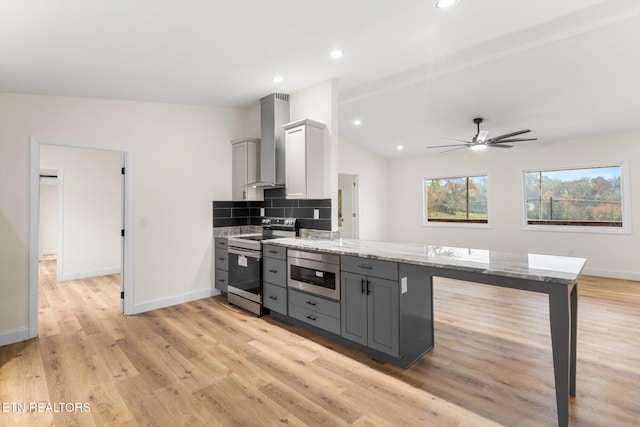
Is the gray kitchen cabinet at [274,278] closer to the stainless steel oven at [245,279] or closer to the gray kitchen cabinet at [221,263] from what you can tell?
the stainless steel oven at [245,279]

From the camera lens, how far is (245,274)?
3750 millimetres

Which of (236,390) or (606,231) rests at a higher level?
(606,231)

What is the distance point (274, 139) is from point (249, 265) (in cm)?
160

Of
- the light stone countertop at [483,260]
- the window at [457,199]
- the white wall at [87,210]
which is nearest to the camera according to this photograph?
the light stone countertop at [483,260]

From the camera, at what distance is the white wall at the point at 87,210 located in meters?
5.57

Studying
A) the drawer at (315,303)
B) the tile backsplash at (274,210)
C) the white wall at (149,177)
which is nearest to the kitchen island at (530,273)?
the drawer at (315,303)

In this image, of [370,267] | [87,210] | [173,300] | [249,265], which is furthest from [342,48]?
[87,210]

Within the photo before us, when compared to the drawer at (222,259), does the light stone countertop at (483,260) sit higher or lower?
higher

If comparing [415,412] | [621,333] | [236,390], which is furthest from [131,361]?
[621,333]

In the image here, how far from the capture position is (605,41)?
3.06 metres

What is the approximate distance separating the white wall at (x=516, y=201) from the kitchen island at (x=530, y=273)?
4.53 m

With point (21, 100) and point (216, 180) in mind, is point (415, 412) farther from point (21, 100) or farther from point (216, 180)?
point (21, 100)

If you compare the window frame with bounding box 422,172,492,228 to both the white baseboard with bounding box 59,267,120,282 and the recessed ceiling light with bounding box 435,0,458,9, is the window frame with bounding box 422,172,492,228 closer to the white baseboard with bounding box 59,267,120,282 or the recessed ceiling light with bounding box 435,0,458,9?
the recessed ceiling light with bounding box 435,0,458,9

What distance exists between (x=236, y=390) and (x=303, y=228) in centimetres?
211
